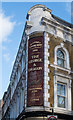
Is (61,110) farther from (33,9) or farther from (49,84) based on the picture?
(33,9)

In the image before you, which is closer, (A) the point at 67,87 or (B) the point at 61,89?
(B) the point at 61,89

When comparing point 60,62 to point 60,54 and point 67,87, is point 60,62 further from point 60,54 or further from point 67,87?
point 67,87

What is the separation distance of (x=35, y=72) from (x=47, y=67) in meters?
1.19

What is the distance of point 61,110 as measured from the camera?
20641 mm

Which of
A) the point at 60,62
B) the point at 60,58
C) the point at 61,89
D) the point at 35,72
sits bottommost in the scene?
the point at 61,89

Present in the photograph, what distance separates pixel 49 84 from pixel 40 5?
827 cm

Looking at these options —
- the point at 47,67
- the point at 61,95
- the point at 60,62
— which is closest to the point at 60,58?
the point at 60,62

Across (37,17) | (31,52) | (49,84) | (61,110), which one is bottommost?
(61,110)

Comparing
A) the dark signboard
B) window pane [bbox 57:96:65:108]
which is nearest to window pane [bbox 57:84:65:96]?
window pane [bbox 57:96:65:108]

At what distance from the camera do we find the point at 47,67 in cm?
2111

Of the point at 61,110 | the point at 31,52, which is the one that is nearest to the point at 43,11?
the point at 31,52

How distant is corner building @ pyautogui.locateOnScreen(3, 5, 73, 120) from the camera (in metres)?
20.1

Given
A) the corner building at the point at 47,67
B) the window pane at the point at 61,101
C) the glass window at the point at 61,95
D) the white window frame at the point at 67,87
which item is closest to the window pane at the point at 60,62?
the corner building at the point at 47,67

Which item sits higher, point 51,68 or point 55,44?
point 55,44
